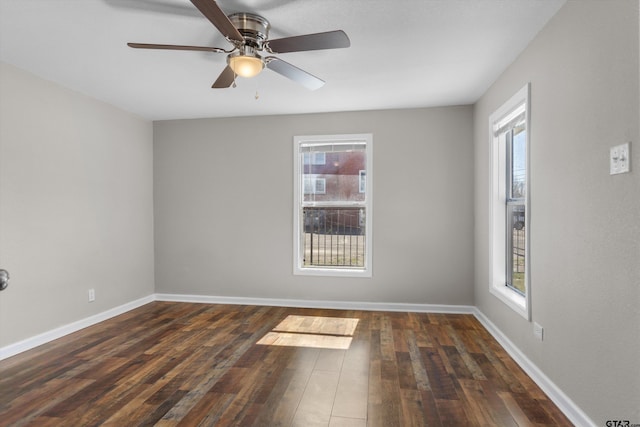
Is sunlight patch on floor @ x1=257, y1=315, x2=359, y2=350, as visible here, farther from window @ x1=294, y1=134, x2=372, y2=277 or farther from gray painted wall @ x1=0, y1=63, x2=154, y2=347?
gray painted wall @ x1=0, y1=63, x2=154, y2=347

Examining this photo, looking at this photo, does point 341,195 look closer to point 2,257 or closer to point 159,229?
point 159,229

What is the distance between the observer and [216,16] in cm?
182

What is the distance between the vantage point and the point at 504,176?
142 inches

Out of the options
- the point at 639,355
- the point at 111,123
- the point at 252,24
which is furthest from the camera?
the point at 111,123

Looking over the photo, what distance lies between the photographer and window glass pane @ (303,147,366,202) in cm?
468

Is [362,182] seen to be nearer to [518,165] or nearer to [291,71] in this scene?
[518,165]

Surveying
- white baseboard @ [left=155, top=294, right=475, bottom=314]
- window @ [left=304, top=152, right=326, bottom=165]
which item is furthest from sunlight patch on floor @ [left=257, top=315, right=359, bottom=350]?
window @ [left=304, top=152, right=326, bottom=165]

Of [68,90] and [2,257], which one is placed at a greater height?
[68,90]

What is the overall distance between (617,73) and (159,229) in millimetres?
4925

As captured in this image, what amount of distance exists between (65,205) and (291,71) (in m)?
2.68

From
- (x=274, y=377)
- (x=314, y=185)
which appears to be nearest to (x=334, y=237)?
(x=314, y=185)

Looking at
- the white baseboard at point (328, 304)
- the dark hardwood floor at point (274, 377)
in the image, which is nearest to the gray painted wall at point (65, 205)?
the dark hardwood floor at point (274, 377)

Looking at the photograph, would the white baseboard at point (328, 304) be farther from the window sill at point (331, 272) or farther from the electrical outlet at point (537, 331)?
the electrical outlet at point (537, 331)

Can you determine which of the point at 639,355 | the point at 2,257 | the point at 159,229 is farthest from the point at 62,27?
the point at 639,355
